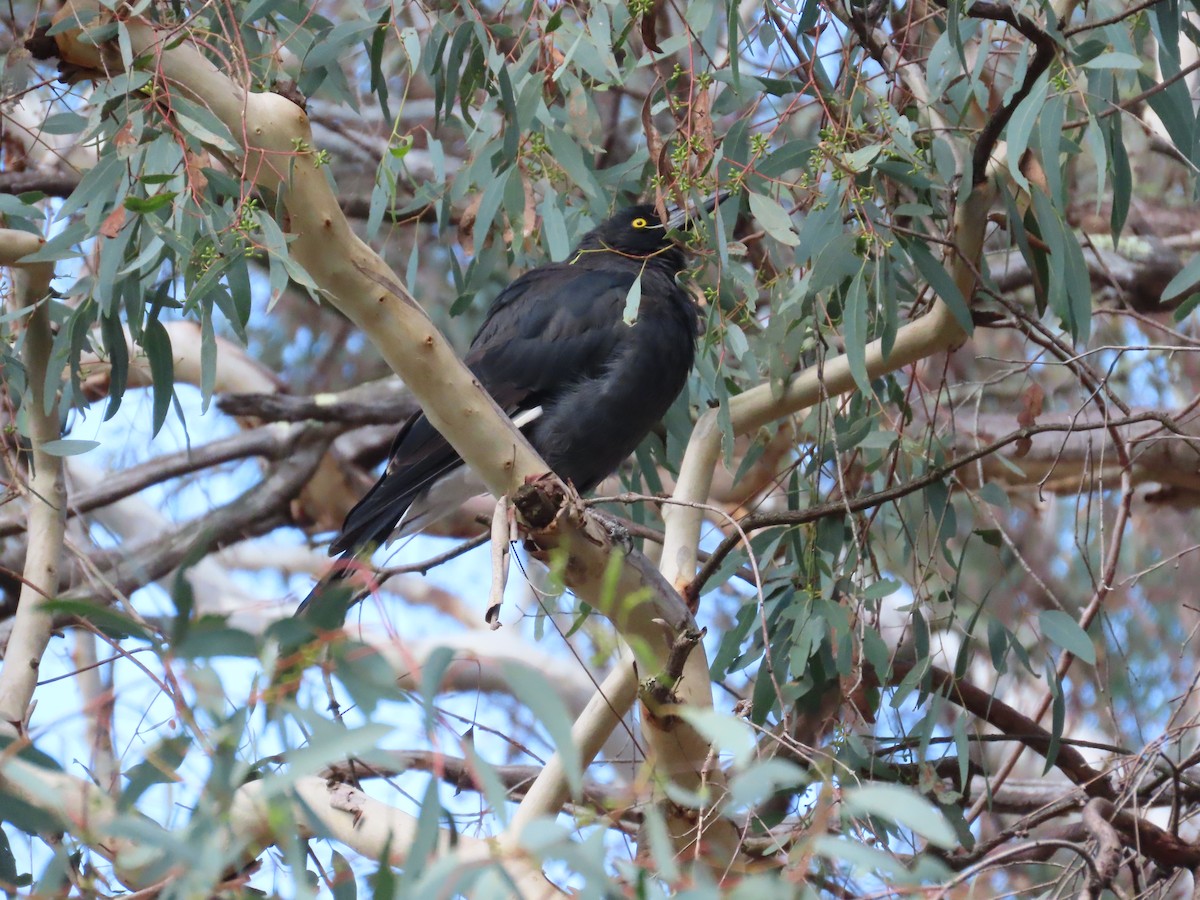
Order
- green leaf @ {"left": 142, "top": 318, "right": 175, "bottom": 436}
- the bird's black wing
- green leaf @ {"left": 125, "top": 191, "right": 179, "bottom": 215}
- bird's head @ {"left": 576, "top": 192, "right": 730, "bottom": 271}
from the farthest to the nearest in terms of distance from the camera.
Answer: bird's head @ {"left": 576, "top": 192, "right": 730, "bottom": 271}, the bird's black wing, green leaf @ {"left": 142, "top": 318, "right": 175, "bottom": 436}, green leaf @ {"left": 125, "top": 191, "right": 179, "bottom": 215}

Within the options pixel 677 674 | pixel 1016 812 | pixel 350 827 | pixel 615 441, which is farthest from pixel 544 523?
pixel 1016 812

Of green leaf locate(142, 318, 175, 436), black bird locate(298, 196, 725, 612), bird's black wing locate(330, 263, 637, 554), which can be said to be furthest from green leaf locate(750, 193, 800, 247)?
green leaf locate(142, 318, 175, 436)

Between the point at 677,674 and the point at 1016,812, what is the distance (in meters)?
1.75

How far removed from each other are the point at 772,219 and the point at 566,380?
876 mm

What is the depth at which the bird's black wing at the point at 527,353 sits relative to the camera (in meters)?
2.61

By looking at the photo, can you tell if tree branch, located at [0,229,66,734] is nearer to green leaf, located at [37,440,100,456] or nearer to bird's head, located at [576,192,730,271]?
green leaf, located at [37,440,100,456]

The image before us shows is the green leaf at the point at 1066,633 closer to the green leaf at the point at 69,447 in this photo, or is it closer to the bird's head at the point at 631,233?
the bird's head at the point at 631,233

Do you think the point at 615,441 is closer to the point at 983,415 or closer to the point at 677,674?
the point at 677,674

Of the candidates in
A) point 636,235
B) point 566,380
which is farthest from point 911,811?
point 636,235

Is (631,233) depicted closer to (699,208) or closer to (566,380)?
(566,380)

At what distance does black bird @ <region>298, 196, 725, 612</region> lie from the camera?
8.67ft

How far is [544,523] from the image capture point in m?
1.79

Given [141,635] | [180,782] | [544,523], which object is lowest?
[180,782]

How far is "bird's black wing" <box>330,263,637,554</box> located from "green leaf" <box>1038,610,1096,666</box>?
1.04 metres
